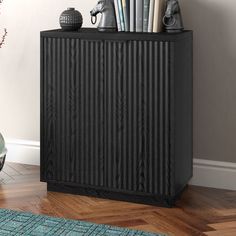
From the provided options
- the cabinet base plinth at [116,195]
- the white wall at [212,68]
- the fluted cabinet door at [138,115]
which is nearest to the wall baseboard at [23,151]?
the cabinet base plinth at [116,195]

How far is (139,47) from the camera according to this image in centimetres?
294

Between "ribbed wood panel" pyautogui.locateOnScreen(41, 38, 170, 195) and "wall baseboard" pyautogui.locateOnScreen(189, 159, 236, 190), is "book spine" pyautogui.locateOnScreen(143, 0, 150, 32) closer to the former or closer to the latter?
"ribbed wood panel" pyautogui.locateOnScreen(41, 38, 170, 195)

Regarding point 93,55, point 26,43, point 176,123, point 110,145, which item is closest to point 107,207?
point 110,145

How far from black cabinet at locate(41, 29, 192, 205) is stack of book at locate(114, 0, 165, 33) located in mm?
136

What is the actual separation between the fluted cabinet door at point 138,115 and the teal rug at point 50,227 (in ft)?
1.35

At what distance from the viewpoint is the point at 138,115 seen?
A: 117 inches

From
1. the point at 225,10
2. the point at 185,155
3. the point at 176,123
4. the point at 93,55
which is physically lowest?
the point at 185,155

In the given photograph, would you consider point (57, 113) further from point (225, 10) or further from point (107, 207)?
point (225, 10)

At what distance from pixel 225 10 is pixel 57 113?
105 cm

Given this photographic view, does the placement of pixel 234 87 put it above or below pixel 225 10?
below

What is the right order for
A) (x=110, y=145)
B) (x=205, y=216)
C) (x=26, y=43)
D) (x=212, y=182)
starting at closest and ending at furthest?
(x=205, y=216), (x=110, y=145), (x=212, y=182), (x=26, y=43)

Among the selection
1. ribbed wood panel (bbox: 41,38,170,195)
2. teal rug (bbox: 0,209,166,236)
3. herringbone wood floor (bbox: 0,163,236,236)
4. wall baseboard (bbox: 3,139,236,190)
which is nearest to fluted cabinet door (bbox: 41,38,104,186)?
ribbed wood panel (bbox: 41,38,170,195)

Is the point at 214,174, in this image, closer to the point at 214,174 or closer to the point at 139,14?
the point at 214,174

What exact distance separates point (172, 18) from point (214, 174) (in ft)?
2.96
